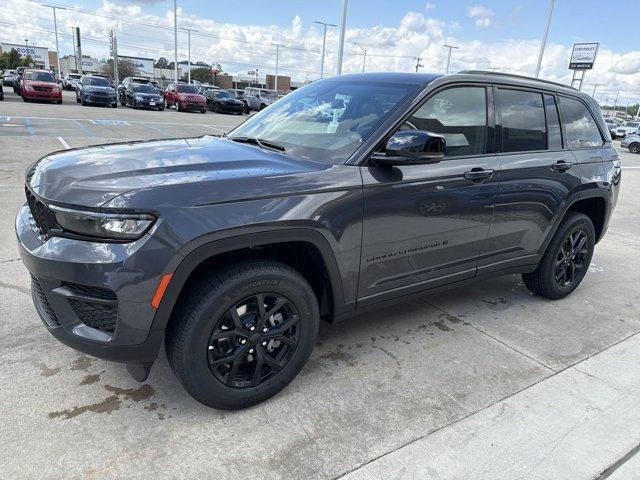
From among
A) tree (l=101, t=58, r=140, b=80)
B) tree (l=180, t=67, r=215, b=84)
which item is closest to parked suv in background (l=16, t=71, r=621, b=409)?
tree (l=101, t=58, r=140, b=80)

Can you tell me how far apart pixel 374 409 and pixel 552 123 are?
9.00 ft

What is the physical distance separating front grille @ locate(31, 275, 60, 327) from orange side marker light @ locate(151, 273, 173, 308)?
1.81ft

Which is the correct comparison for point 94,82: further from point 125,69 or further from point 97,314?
point 125,69

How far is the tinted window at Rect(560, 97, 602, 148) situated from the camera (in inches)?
160

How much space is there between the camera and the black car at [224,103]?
29688 millimetres

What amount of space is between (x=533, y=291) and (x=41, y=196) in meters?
3.96

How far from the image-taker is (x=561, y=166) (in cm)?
385

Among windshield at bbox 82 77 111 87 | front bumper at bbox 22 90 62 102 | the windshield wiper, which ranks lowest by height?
front bumper at bbox 22 90 62 102

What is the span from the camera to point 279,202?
241 centimetres

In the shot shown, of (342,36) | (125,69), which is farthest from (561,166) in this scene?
(125,69)

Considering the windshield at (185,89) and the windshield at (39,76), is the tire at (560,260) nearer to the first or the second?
the windshield at (39,76)

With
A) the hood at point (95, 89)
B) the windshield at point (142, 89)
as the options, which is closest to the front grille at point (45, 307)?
the hood at point (95, 89)

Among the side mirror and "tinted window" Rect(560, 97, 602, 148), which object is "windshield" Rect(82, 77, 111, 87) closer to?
"tinted window" Rect(560, 97, 602, 148)

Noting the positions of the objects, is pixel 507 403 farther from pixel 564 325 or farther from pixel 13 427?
pixel 13 427
